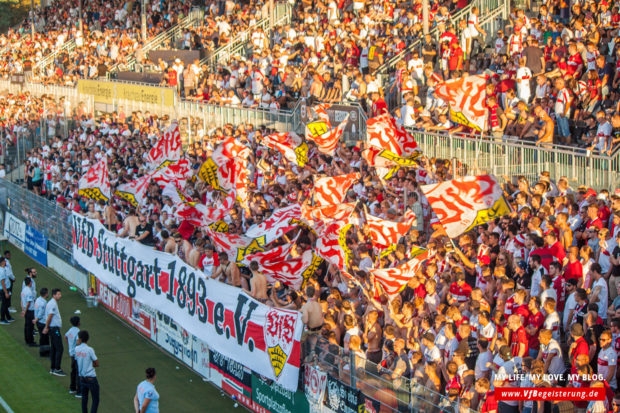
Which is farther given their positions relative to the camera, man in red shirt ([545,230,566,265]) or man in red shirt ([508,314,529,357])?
man in red shirt ([545,230,566,265])

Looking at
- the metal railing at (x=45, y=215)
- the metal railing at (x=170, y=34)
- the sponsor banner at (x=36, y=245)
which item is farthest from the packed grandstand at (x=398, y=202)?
the metal railing at (x=170, y=34)

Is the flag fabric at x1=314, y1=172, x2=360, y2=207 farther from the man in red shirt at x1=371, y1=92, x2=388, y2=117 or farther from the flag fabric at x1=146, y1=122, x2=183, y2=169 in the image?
the flag fabric at x1=146, y1=122, x2=183, y2=169

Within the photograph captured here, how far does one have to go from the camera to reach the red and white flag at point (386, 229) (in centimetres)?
1572

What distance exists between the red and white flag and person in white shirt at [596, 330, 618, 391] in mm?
4904

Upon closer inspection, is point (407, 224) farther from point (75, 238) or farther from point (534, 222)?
point (75, 238)

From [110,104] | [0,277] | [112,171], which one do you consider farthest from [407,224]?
[110,104]

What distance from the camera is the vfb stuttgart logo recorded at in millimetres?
14547

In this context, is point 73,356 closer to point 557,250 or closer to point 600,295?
point 557,250

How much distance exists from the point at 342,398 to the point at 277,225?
4.64 meters

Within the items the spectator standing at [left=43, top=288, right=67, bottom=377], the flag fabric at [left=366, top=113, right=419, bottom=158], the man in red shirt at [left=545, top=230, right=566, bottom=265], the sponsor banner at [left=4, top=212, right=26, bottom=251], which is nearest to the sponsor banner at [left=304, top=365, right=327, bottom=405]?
the man in red shirt at [left=545, top=230, right=566, bottom=265]

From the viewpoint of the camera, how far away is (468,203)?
14.8m

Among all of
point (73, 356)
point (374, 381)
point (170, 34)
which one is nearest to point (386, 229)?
point (374, 381)

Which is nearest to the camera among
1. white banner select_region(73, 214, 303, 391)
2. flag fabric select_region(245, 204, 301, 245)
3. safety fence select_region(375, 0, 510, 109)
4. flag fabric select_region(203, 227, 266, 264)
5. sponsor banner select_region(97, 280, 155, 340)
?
white banner select_region(73, 214, 303, 391)

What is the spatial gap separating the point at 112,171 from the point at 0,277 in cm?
652
